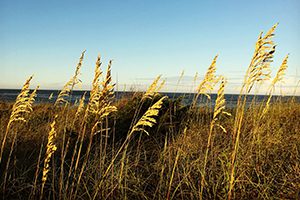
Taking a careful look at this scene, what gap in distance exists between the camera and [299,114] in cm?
643

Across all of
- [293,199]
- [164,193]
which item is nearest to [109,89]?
[164,193]

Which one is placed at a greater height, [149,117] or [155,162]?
[149,117]

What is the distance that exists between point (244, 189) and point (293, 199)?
441 millimetres

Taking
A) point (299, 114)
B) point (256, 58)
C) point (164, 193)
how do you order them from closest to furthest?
1. point (256, 58)
2. point (164, 193)
3. point (299, 114)

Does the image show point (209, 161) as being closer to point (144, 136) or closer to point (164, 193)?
point (164, 193)

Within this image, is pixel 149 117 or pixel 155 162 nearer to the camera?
pixel 149 117

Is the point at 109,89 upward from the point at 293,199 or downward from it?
upward

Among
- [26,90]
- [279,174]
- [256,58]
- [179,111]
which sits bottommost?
[279,174]

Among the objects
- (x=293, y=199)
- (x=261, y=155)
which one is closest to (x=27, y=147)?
(x=261, y=155)

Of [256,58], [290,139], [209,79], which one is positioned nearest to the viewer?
[256,58]

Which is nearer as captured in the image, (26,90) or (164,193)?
(26,90)

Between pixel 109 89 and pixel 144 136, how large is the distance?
357 centimetres

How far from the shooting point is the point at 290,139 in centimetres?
432

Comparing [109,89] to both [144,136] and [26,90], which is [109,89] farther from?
[144,136]
